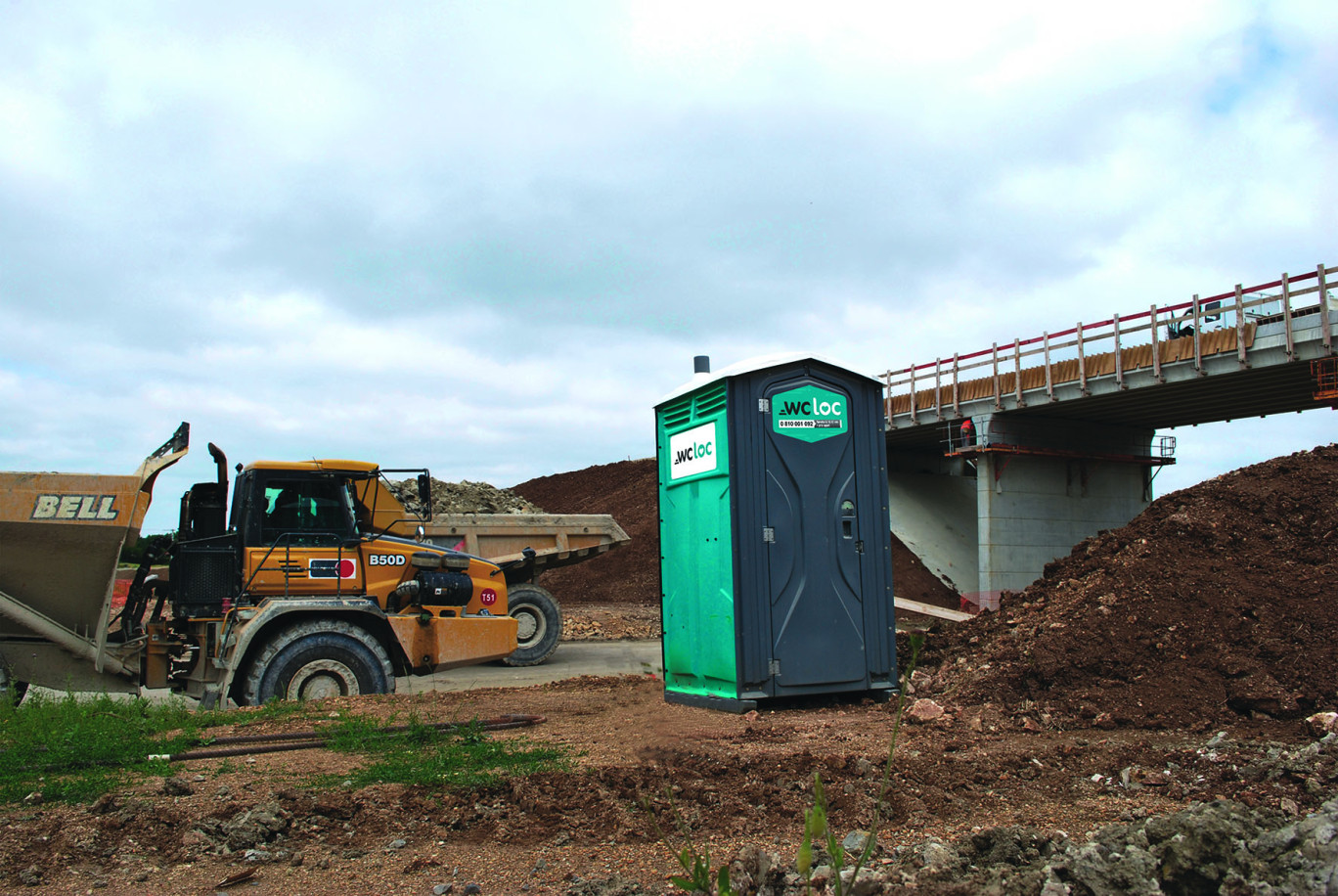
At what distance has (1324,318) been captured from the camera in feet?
62.3

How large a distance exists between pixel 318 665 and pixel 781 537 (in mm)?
4899

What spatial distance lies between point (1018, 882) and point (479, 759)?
3688mm

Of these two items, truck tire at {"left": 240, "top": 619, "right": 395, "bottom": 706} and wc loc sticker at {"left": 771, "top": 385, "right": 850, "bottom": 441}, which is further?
truck tire at {"left": 240, "top": 619, "right": 395, "bottom": 706}

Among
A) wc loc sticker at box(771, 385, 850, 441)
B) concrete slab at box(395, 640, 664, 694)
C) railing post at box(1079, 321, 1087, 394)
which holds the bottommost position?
concrete slab at box(395, 640, 664, 694)

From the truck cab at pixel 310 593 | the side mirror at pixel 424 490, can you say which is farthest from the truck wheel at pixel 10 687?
the side mirror at pixel 424 490

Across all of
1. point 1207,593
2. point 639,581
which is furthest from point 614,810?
point 639,581

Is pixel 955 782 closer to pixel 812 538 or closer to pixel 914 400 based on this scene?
pixel 812 538

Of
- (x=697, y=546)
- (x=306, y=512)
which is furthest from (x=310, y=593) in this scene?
(x=697, y=546)

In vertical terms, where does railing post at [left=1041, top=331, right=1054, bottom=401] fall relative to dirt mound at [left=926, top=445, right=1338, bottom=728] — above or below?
above

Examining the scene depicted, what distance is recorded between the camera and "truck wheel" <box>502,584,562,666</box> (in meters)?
15.2

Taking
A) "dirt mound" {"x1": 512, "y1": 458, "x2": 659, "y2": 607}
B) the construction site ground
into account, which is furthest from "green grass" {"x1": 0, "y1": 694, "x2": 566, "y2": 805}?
"dirt mound" {"x1": 512, "y1": 458, "x2": 659, "y2": 607}

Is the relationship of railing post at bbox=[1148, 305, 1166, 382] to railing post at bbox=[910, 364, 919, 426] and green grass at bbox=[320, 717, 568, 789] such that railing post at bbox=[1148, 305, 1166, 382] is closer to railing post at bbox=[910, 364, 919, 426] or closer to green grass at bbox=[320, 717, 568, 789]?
railing post at bbox=[910, 364, 919, 426]

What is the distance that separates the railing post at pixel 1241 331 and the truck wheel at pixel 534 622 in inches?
608

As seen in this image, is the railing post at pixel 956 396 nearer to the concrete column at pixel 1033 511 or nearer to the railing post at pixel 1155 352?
the concrete column at pixel 1033 511
